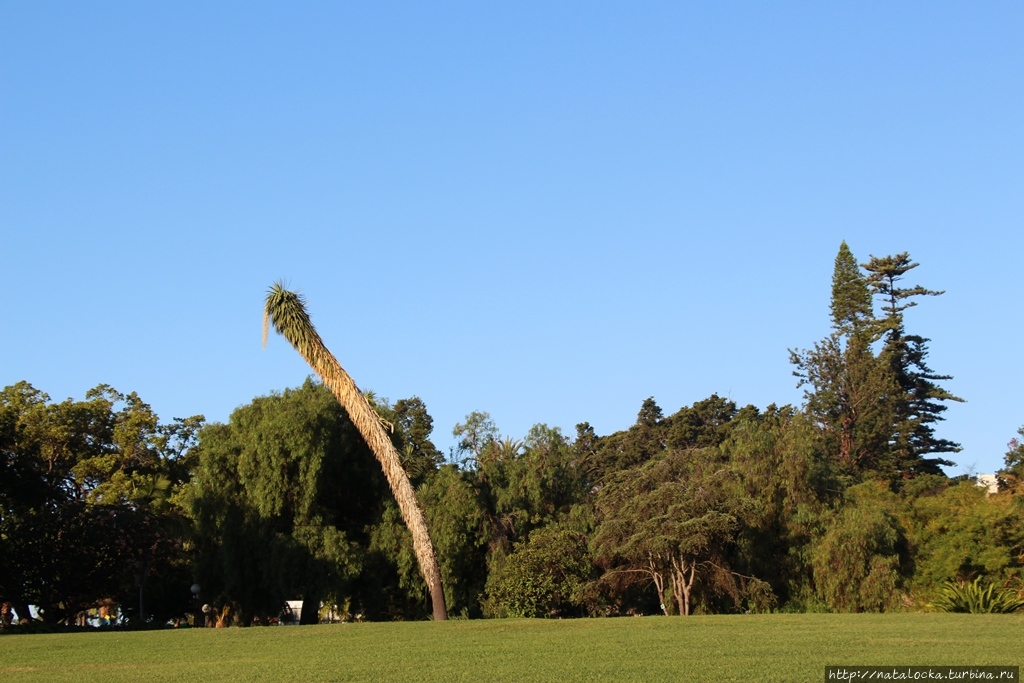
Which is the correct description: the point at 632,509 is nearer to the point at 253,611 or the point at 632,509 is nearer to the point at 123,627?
the point at 253,611

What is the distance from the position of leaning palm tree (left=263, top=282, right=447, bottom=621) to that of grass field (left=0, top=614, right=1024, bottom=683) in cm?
878

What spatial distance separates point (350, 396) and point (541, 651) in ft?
55.5

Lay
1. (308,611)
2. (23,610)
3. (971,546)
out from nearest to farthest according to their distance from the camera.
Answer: (308,611), (971,546), (23,610)

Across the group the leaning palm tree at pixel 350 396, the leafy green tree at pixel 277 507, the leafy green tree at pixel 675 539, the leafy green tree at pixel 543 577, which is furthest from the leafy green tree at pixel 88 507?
the leafy green tree at pixel 675 539

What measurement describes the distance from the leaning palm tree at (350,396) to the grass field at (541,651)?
878 cm

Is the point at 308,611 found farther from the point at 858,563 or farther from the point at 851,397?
the point at 851,397

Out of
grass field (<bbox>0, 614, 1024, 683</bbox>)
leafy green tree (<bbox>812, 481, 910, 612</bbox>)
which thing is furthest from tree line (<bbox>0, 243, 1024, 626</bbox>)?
grass field (<bbox>0, 614, 1024, 683</bbox>)

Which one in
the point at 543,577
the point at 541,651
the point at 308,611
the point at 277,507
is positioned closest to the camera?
the point at 541,651

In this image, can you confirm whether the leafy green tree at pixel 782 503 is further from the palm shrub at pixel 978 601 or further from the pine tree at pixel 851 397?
the pine tree at pixel 851 397

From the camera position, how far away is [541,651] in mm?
14305

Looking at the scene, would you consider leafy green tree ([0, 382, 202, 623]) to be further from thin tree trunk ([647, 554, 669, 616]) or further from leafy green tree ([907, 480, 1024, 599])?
leafy green tree ([907, 480, 1024, 599])

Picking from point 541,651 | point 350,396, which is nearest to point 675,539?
point 350,396

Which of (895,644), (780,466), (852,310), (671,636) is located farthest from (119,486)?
(852,310)

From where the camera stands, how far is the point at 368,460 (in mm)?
35281
